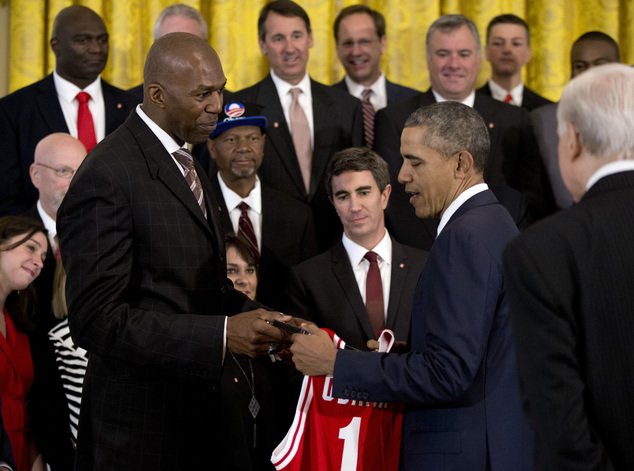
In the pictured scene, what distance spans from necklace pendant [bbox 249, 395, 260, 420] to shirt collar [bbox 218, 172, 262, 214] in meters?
1.03

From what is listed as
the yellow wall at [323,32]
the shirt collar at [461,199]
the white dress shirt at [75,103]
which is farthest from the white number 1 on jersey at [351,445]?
the yellow wall at [323,32]

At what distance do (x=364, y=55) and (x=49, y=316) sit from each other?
7.35ft

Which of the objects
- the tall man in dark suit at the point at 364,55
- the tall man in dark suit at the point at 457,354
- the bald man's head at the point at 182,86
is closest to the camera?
the tall man in dark suit at the point at 457,354

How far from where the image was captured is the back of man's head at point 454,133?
7.55ft

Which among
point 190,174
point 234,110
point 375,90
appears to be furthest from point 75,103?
point 190,174

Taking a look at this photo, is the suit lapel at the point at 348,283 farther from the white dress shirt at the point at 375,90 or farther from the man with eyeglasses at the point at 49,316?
the white dress shirt at the point at 375,90

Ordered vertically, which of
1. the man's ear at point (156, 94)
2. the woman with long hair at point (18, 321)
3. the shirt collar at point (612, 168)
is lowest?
the woman with long hair at point (18, 321)

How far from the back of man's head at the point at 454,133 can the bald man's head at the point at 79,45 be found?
245 centimetres

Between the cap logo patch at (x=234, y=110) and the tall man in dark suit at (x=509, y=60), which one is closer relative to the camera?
the cap logo patch at (x=234, y=110)

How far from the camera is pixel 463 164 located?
2.29 m

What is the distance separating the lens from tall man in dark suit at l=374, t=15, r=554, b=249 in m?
3.94

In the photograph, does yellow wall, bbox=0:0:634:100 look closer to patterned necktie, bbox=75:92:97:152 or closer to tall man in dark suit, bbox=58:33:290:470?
patterned necktie, bbox=75:92:97:152

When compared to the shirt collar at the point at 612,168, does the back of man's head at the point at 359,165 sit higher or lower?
higher

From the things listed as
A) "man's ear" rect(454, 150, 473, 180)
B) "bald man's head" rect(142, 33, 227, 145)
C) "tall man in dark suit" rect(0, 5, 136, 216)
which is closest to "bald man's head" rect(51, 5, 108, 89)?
"tall man in dark suit" rect(0, 5, 136, 216)
